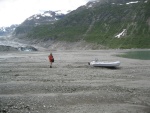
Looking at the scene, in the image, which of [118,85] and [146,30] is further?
[146,30]

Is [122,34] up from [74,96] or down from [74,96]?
up

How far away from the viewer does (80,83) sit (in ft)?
107

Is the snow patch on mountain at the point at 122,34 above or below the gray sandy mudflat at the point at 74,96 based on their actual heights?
above

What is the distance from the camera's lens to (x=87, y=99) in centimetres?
2469

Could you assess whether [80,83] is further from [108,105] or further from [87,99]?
[108,105]

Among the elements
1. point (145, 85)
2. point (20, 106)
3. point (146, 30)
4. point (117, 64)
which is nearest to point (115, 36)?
point (146, 30)

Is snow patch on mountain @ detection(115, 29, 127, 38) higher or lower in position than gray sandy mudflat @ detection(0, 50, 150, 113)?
higher

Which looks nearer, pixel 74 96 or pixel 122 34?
pixel 74 96

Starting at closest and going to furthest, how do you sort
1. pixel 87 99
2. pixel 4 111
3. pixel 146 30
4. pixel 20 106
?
pixel 4 111
pixel 20 106
pixel 87 99
pixel 146 30

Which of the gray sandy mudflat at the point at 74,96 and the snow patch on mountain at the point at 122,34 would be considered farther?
the snow patch on mountain at the point at 122,34

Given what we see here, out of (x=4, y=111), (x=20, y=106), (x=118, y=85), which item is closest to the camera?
(x=4, y=111)

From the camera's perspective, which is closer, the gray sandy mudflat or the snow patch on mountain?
the gray sandy mudflat

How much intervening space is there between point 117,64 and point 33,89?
84.1ft

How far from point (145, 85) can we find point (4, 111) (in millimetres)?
17956
